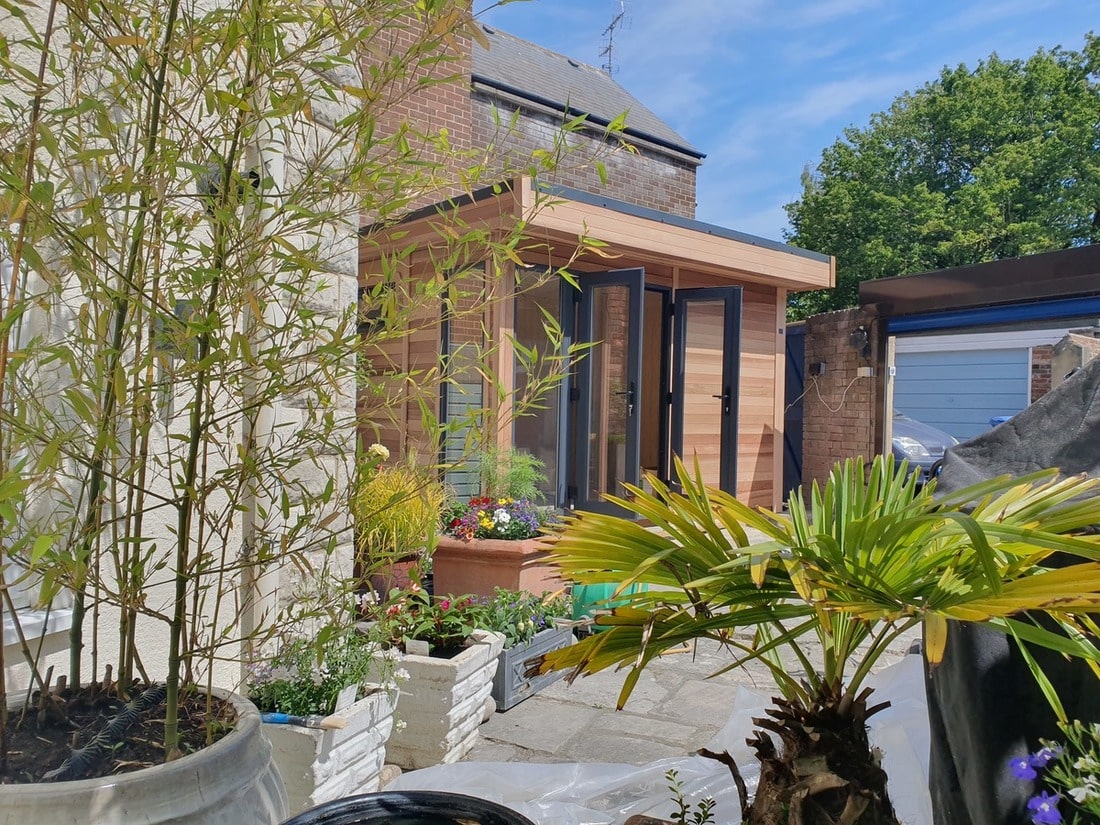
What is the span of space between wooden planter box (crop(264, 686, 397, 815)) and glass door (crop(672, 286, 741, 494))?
208 inches

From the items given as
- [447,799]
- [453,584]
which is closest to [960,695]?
[447,799]

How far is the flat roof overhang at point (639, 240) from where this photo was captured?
5410 millimetres

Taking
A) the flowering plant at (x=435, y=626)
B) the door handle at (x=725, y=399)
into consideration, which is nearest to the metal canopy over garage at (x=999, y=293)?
the door handle at (x=725, y=399)

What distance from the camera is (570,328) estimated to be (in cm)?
655

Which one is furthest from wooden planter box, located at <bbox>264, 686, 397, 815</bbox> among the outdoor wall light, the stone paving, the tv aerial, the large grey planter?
the tv aerial

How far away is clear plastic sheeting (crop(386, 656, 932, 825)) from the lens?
5.96ft

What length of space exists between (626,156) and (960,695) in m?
11.7

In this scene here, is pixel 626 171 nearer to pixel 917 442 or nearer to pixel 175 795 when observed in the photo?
pixel 917 442

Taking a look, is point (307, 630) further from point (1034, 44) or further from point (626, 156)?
point (1034, 44)

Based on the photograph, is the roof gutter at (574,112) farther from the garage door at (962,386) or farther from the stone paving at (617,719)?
the stone paving at (617,719)

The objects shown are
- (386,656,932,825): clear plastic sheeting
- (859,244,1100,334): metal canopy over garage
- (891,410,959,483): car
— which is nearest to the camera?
(386,656,932,825): clear plastic sheeting

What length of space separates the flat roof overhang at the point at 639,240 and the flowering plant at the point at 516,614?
2.27 meters

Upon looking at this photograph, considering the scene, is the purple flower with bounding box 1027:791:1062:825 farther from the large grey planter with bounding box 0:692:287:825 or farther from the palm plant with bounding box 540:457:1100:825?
the large grey planter with bounding box 0:692:287:825

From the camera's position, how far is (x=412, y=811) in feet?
4.12
